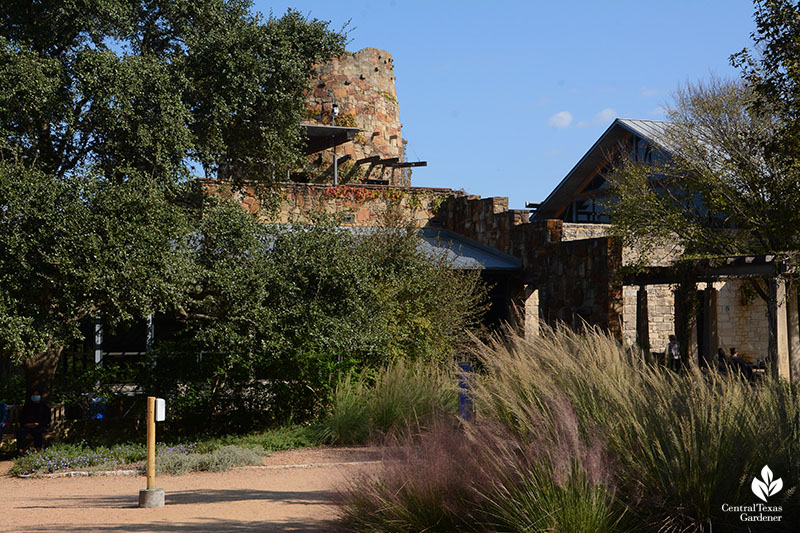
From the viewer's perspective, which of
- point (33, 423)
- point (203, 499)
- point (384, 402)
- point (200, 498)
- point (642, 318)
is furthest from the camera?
point (642, 318)

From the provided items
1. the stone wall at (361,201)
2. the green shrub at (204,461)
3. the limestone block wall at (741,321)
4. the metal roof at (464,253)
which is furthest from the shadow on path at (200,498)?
the limestone block wall at (741,321)

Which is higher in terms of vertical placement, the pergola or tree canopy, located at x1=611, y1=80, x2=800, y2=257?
tree canopy, located at x1=611, y1=80, x2=800, y2=257

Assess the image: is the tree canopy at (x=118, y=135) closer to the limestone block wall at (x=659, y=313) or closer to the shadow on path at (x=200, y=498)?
the shadow on path at (x=200, y=498)

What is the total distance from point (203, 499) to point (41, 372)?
6537mm

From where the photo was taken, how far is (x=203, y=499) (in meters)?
9.38

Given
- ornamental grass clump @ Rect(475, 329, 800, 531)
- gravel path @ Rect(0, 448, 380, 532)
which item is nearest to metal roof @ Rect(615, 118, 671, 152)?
gravel path @ Rect(0, 448, 380, 532)

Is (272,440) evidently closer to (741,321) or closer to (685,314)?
(685,314)

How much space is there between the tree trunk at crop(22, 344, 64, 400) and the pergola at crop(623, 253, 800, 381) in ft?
34.6

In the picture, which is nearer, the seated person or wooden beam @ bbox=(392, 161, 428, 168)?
the seated person

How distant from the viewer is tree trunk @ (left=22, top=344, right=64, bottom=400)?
14.5 metres

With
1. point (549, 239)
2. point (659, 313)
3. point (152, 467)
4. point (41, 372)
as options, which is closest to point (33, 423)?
point (41, 372)

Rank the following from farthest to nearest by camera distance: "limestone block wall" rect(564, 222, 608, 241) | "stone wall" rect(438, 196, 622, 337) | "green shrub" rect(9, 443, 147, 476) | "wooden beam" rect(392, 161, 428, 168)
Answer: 1. "wooden beam" rect(392, 161, 428, 168)
2. "limestone block wall" rect(564, 222, 608, 241)
3. "stone wall" rect(438, 196, 622, 337)
4. "green shrub" rect(9, 443, 147, 476)

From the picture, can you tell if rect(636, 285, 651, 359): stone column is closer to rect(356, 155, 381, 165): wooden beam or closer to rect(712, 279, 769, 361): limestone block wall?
rect(712, 279, 769, 361): limestone block wall

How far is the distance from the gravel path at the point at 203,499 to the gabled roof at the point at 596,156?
54.2 feet
